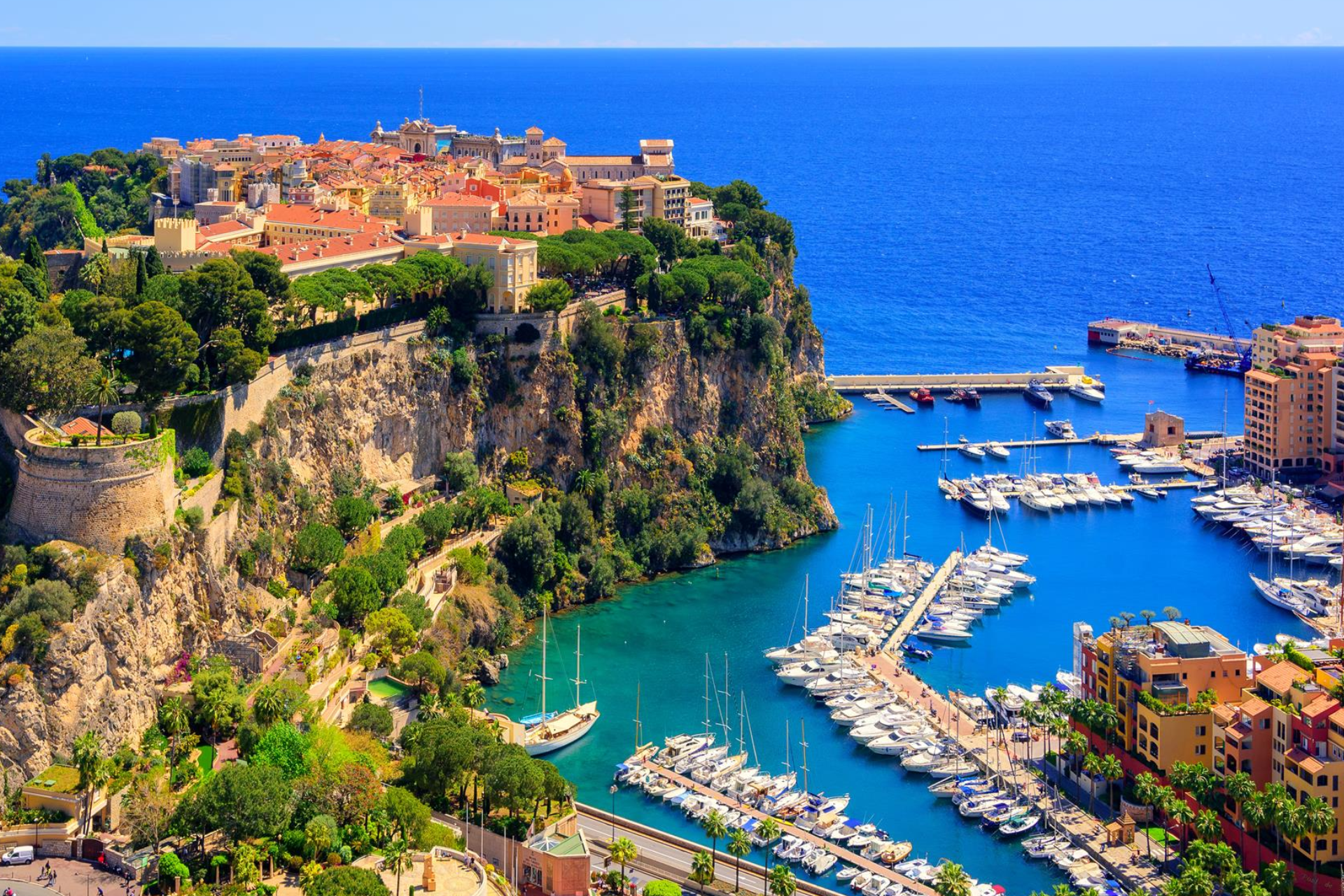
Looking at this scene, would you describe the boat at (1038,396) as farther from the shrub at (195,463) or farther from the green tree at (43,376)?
the green tree at (43,376)

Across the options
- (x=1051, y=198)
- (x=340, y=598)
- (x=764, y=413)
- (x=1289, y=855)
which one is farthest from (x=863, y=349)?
(x=1051, y=198)

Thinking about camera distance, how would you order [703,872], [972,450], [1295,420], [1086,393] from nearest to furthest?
[703,872] < [1295,420] < [972,450] < [1086,393]

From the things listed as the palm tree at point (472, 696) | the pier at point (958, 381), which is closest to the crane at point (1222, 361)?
the pier at point (958, 381)

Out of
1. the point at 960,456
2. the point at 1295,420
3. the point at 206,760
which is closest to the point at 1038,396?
the point at 960,456

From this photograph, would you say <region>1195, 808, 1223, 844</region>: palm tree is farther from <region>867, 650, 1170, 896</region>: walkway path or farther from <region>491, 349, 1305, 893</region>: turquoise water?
<region>491, 349, 1305, 893</region>: turquoise water

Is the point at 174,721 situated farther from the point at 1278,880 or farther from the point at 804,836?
the point at 1278,880
